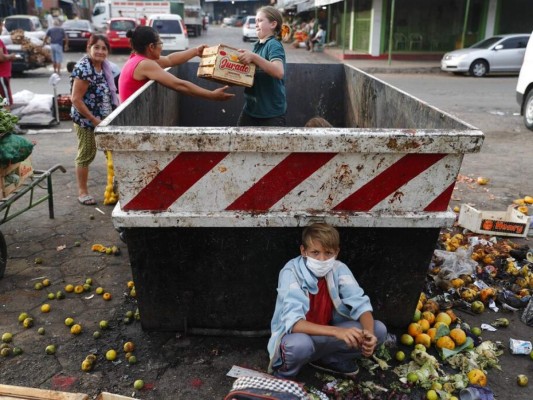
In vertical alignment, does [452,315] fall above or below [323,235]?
below

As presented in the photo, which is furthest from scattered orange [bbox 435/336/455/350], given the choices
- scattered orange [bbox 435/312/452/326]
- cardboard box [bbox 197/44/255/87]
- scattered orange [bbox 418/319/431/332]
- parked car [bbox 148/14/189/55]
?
parked car [bbox 148/14/189/55]

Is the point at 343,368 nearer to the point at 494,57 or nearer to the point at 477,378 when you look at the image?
the point at 477,378

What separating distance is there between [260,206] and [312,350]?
86 cm

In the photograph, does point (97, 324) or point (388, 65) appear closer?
point (97, 324)

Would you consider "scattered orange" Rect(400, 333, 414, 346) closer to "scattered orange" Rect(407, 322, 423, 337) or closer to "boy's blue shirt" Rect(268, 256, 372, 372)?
"scattered orange" Rect(407, 322, 423, 337)

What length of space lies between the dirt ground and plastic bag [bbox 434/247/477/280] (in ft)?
1.44

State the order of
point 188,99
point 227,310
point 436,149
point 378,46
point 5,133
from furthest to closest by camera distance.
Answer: point 378,46, point 188,99, point 5,133, point 227,310, point 436,149

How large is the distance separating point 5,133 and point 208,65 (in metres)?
1.81

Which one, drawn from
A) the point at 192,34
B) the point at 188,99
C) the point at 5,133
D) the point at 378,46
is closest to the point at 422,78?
the point at 378,46

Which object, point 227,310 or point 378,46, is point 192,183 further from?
point 378,46

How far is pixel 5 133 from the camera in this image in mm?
4051

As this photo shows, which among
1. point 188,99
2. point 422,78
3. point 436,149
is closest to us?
point 436,149

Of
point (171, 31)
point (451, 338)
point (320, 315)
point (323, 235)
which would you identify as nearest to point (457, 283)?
point (451, 338)

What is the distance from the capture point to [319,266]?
2.70 metres
